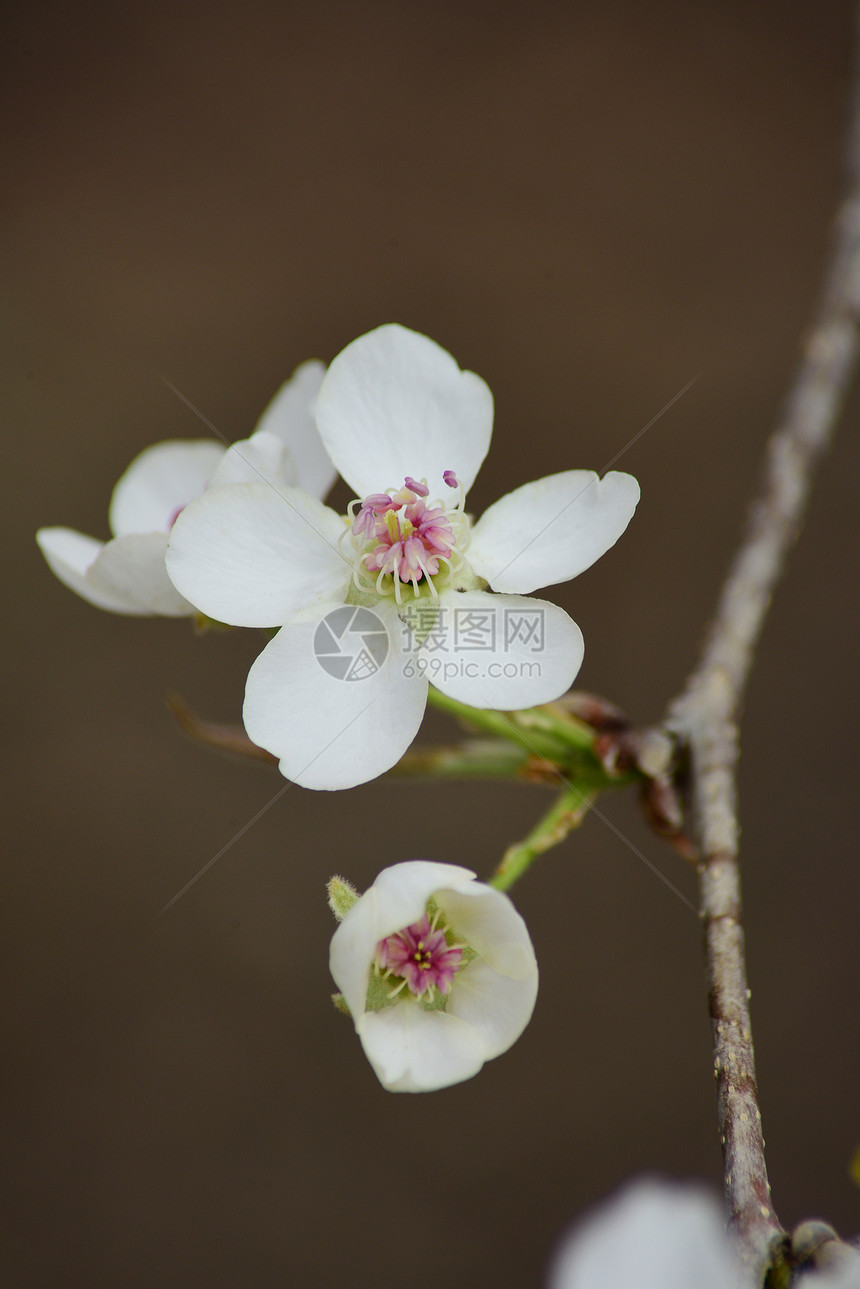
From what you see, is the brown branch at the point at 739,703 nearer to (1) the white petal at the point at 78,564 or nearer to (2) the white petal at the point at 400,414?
(2) the white petal at the point at 400,414

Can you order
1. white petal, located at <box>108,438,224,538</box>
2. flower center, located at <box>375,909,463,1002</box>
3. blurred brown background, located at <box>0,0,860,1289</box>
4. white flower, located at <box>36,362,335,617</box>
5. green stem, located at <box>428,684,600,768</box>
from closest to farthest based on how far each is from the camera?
flower center, located at <box>375,909,463,1002</box> → white flower, located at <box>36,362,335,617</box> → green stem, located at <box>428,684,600,768</box> → white petal, located at <box>108,438,224,538</box> → blurred brown background, located at <box>0,0,860,1289</box>

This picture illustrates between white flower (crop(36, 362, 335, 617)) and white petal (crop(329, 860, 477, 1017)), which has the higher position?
white flower (crop(36, 362, 335, 617))

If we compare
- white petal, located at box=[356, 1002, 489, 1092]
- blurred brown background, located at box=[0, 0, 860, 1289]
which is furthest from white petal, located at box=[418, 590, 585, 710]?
Result: blurred brown background, located at box=[0, 0, 860, 1289]

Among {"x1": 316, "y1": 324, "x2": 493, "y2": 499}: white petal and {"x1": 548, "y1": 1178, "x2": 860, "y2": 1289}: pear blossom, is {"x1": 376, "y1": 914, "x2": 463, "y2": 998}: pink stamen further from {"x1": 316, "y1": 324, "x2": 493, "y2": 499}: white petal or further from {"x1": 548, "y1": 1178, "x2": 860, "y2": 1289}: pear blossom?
{"x1": 316, "y1": 324, "x2": 493, "y2": 499}: white petal

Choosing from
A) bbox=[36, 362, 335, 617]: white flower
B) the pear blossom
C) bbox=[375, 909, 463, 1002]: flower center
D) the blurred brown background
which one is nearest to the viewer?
the pear blossom

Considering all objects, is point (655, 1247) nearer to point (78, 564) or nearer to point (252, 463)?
point (252, 463)

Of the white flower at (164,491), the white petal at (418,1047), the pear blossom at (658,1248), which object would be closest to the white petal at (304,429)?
the white flower at (164,491)

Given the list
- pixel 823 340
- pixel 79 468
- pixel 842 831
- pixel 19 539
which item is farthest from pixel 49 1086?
pixel 823 340
